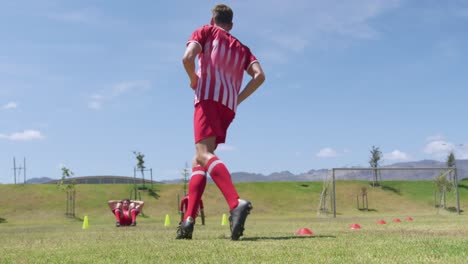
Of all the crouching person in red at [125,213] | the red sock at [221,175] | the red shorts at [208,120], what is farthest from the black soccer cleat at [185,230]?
the crouching person in red at [125,213]

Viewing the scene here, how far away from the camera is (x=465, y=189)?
7456 centimetres

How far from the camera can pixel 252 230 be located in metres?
8.12

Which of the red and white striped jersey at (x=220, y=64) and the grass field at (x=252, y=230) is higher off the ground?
the red and white striped jersey at (x=220, y=64)

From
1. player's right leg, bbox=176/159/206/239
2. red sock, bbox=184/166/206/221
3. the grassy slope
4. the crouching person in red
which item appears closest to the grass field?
the grassy slope

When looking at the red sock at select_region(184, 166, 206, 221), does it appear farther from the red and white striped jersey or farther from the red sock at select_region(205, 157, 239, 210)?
the red and white striped jersey

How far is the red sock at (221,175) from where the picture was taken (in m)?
5.57

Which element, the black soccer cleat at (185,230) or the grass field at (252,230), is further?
the black soccer cleat at (185,230)

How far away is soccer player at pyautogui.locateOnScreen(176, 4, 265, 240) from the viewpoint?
226 inches

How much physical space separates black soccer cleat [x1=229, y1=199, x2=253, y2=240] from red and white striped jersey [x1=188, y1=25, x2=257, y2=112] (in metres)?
1.25

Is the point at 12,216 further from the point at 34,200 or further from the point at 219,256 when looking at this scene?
the point at 219,256

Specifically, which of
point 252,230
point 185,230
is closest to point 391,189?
point 252,230

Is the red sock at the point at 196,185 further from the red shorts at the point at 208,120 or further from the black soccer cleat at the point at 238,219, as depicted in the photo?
the black soccer cleat at the point at 238,219

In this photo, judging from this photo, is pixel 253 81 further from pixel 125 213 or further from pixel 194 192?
pixel 125 213

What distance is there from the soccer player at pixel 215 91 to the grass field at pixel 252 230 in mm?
557
